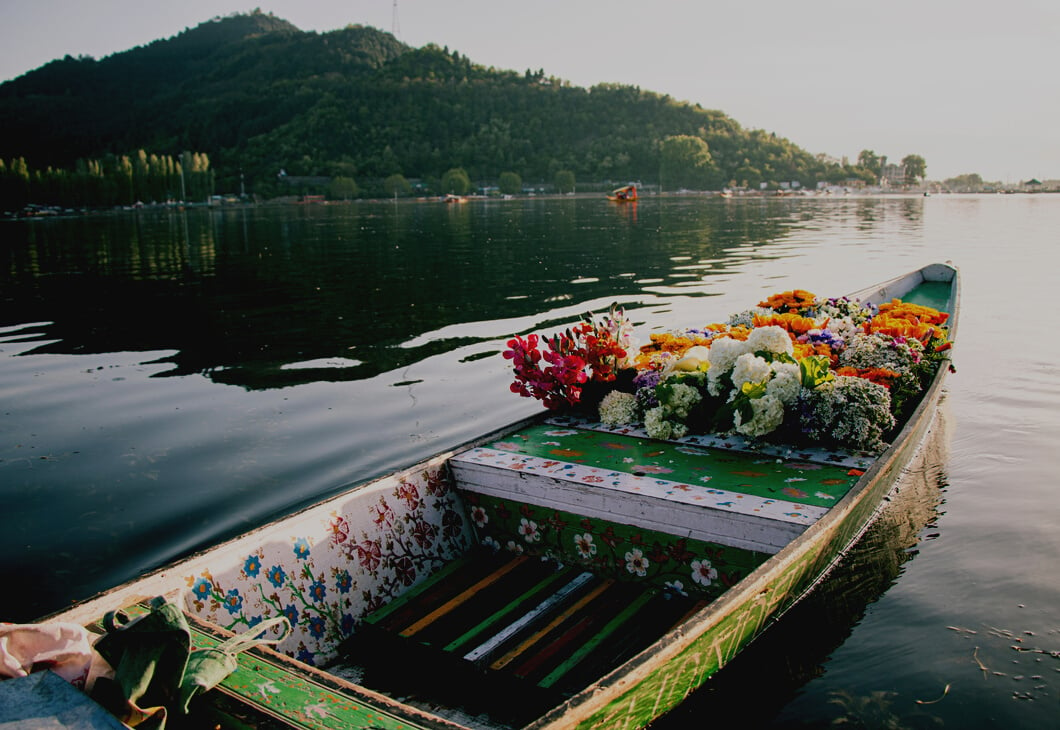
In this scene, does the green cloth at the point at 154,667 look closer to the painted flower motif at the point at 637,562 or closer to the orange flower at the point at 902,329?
the painted flower motif at the point at 637,562

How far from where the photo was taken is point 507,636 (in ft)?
16.1

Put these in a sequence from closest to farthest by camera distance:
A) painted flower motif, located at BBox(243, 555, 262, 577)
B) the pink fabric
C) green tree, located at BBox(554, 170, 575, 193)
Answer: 1. the pink fabric
2. painted flower motif, located at BBox(243, 555, 262, 577)
3. green tree, located at BBox(554, 170, 575, 193)

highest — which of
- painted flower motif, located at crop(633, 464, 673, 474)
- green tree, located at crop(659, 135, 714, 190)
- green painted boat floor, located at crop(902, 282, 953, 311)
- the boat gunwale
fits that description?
green tree, located at crop(659, 135, 714, 190)

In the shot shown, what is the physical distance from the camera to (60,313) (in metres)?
20.8

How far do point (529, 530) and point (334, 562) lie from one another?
1.52m

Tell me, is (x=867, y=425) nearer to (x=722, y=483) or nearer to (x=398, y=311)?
(x=722, y=483)

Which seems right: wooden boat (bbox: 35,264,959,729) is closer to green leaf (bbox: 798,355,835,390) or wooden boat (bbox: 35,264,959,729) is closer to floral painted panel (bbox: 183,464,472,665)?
floral painted panel (bbox: 183,464,472,665)

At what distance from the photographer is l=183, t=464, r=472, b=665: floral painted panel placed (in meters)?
4.41

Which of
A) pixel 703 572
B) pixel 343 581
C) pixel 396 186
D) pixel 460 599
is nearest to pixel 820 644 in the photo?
pixel 703 572

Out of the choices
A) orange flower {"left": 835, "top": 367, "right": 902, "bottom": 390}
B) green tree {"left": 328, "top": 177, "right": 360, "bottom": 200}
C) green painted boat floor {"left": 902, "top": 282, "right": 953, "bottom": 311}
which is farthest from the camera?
green tree {"left": 328, "top": 177, "right": 360, "bottom": 200}

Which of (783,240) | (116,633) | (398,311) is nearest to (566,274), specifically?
(398,311)

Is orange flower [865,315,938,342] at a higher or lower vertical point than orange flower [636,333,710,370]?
higher

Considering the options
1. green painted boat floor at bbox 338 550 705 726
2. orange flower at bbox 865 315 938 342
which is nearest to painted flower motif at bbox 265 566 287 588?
green painted boat floor at bbox 338 550 705 726

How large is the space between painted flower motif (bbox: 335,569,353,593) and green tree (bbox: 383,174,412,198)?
7210 inches
